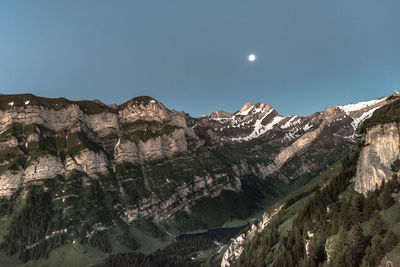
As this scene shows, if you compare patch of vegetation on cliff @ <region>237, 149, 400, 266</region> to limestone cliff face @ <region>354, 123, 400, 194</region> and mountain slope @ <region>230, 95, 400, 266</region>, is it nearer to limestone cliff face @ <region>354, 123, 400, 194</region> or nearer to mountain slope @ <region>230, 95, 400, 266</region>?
mountain slope @ <region>230, 95, 400, 266</region>

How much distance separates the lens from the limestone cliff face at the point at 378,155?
7525 centimetres

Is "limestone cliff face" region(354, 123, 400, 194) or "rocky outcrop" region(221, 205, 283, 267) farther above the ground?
"limestone cliff face" region(354, 123, 400, 194)

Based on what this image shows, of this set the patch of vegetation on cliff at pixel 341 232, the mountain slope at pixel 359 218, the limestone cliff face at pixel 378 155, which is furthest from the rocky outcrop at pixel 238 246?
the limestone cliff face at pixel 378 155

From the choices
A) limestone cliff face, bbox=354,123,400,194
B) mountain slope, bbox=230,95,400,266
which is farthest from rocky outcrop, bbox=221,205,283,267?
limestone cliff face, bbox=354,123,400,194

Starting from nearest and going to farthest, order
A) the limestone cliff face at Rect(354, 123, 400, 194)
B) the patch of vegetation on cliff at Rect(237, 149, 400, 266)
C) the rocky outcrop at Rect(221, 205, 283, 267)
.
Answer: the patch of vegetation on cliff at Rect(237, 149, 400, 266), the limestone cliff face at Rect(354, 123, 400, 194), the rocky outcrop at Rect(221, 205, 283, 267)

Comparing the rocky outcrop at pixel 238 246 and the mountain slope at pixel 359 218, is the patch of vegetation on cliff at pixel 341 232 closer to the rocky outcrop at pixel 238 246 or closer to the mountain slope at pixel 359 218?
the mountain slope at pixel 359 218

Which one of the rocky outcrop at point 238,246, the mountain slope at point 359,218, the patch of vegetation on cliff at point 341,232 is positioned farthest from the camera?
the rocky outcrop at point 238,246

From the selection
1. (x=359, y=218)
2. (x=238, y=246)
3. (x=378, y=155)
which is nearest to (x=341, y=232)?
(x=359, y=218)

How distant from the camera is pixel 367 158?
8312 cm

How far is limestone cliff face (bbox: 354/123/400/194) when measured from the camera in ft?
247

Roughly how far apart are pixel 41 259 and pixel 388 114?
21005 cm

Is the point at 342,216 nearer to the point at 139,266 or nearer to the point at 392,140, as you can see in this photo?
the point at 392,140

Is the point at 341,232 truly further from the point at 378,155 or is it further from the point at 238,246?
the point at 238,246

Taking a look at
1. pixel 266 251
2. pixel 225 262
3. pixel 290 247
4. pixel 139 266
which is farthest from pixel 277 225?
pixel 139 266
